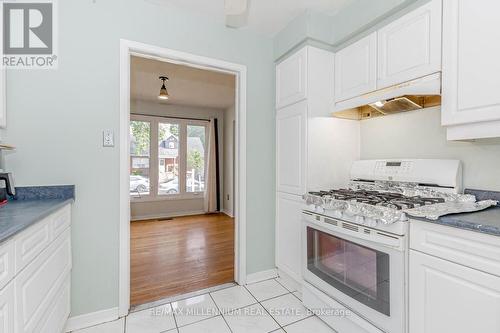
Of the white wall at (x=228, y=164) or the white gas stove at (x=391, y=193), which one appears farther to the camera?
the white wall at (x=228, y=164)

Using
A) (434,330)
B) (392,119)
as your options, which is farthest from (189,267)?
(392,119)

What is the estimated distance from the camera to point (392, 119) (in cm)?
206

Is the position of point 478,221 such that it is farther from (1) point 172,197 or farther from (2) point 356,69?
(1) point 172,197

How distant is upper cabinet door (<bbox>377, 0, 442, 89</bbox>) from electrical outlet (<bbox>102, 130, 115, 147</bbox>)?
2060 millimetres

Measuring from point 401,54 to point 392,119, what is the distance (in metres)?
0.56

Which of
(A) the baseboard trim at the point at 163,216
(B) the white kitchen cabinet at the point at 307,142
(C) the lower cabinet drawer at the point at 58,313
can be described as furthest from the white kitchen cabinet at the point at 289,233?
(A) the baseboard trim at the point at 163,216

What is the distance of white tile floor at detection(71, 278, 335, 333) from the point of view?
5.61ft

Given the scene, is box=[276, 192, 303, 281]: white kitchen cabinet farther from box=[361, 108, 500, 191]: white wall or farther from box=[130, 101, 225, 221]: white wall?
box=[130, 101, 225, 221]: white wall

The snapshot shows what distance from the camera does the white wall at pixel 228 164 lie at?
17.6ft

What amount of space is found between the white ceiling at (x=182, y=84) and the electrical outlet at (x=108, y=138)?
1.43 meters

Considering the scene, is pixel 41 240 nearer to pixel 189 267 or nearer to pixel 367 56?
pixel 189 267

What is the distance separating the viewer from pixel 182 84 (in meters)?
3.97

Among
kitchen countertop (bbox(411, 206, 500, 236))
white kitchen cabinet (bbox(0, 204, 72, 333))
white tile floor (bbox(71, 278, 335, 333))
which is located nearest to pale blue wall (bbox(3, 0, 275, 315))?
white kitchen cabinet (bbox(0, 204, 72, 333))

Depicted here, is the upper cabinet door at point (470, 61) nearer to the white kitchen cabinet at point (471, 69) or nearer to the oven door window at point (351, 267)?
the white kitchen cabinet at point (471, 69)
